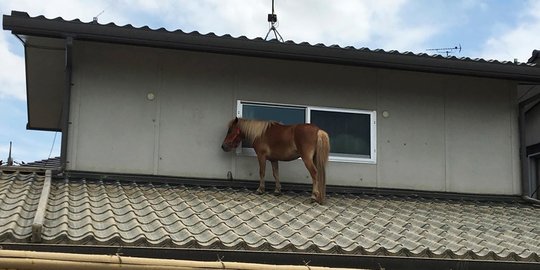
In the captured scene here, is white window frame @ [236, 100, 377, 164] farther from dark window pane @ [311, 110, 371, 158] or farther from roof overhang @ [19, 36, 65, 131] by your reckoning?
roof overhang @ [19, 36, 65, 131]

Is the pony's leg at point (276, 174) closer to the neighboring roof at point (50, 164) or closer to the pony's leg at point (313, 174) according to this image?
the pony's leg at point (313, 174)

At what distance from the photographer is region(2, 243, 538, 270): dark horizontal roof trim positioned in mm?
4434

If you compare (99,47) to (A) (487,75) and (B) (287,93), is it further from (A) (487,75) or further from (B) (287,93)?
(A) (487,75)

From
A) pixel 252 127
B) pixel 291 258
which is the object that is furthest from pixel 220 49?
pixel 291 258

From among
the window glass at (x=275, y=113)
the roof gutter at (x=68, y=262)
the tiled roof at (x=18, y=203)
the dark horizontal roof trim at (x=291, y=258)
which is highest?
the window glass at (x=275, y=113)

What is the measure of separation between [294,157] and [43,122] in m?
7.66

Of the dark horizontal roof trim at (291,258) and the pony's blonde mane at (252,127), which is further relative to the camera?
the pony's blonde mane at (252,127)

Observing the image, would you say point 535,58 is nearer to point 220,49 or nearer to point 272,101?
point 272,101

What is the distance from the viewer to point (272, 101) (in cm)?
810

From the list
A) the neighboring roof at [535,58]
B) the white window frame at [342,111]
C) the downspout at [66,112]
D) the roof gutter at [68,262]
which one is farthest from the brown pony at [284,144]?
the neighboring roof at [535,58]

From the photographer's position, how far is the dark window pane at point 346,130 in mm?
8203

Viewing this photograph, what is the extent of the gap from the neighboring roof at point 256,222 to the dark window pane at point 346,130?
680 mm

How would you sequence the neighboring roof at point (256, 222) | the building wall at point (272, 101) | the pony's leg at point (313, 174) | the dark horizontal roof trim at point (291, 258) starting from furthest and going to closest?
the building wall at point (272, 101)
the pony's leg at point (313, 174)
the neighboring roof at point (256, 222)
the dark horizontal roof trim at point (291, 258)

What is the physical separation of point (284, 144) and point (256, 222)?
190cm
